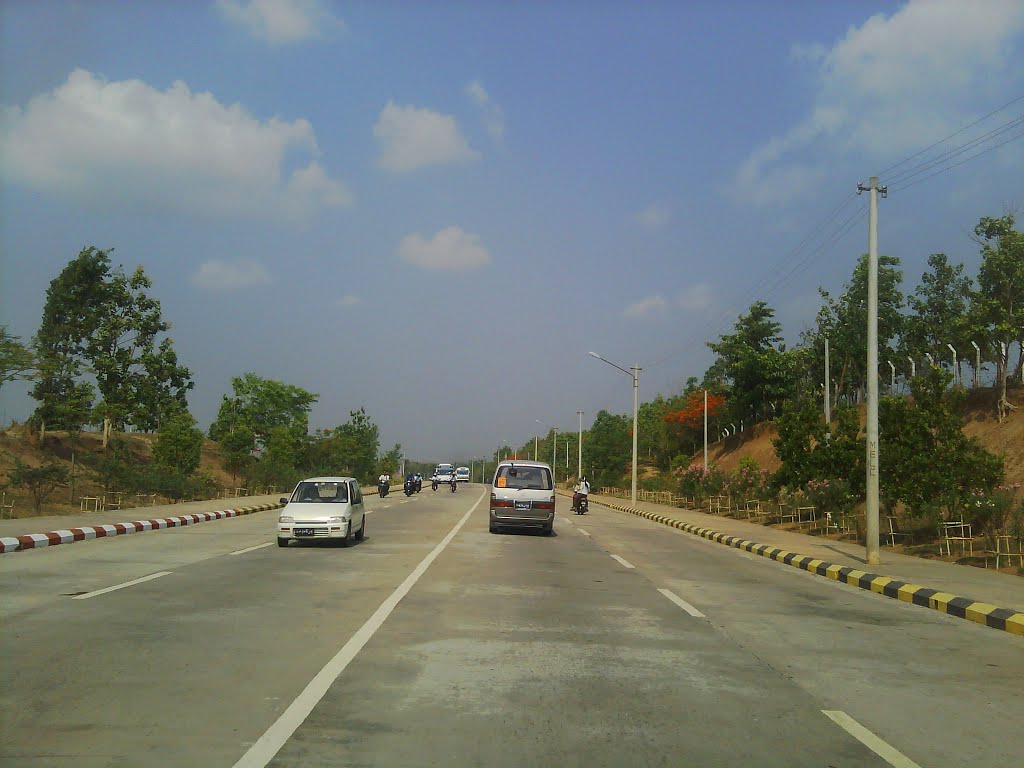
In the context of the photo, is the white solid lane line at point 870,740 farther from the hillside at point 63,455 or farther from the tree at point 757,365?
the tree at point 757,365

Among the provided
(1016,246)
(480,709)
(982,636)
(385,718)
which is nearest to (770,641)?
(982,636)

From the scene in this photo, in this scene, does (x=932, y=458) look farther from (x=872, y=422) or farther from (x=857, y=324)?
(x=857, y=324)

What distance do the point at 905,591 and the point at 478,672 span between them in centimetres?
928

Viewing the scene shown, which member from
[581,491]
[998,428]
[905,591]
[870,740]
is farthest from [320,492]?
[998,428]

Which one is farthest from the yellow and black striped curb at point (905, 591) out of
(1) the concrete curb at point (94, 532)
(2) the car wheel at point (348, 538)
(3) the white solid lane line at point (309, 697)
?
(1) the concrete curb at point (94, 532)

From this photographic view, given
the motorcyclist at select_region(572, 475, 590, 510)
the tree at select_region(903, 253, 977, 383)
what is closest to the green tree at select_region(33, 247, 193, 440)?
the motorcyclist at select_region(572, 475, 590, 510)

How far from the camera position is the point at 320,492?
20297mm

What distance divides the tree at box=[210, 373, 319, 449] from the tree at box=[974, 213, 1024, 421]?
49.1m

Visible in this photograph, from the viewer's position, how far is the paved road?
553 cm

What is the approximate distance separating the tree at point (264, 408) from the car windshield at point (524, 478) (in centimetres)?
4309

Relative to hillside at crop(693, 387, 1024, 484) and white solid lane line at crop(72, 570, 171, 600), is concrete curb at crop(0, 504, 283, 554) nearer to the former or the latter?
white solid lane line at crop(72, 570, 171, 600)

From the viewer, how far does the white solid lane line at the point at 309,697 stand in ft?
17.2

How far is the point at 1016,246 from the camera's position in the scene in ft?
106

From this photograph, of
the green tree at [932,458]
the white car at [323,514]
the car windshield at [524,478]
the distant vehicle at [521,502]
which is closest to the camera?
the white car at [323,514]
